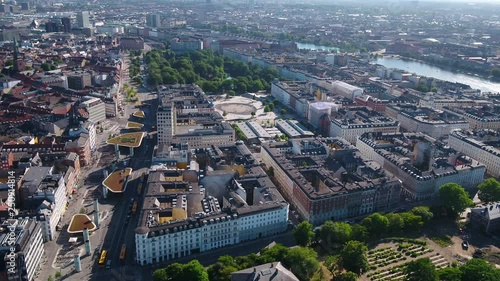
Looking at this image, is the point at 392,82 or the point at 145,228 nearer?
the point at 145,228

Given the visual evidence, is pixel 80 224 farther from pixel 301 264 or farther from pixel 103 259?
pixel 301 264

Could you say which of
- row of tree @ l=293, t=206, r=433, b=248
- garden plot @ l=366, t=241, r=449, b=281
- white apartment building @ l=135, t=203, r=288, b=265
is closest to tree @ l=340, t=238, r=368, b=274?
garden plot @ l=366, t=241, r=449, b=281

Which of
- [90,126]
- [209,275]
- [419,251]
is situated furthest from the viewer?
[90,126]

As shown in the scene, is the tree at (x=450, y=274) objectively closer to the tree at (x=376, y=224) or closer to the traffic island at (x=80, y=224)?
the tree at (x=376, y=224)

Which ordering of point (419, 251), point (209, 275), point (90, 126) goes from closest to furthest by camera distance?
point (209, 275) → point (419, 251) → point (90, 126)

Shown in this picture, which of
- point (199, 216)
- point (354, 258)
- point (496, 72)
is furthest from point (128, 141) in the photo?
point (496, 72)

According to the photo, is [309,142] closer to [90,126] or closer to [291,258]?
[291,258]

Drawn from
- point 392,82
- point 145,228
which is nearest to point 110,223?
point 145,228
